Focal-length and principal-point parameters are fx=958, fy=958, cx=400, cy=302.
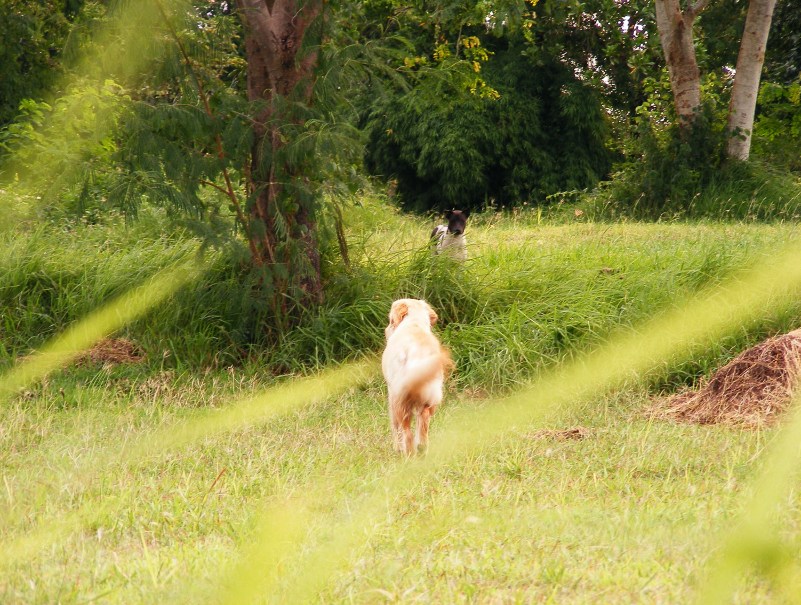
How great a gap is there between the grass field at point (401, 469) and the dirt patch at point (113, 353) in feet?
0.48

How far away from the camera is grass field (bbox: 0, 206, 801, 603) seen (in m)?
3.27

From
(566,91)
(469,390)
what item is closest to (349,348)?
(469,390)

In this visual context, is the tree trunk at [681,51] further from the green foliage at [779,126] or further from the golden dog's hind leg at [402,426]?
the golden dog's hind leg at [402,426]

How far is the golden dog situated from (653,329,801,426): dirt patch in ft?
7.26

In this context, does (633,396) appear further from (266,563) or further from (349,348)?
(266,563)

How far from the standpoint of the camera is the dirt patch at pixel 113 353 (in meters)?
8.19

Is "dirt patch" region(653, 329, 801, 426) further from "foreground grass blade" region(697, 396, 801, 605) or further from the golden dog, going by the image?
the golden dog

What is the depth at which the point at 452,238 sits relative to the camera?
11.1 meters

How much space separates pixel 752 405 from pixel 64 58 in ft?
19.7

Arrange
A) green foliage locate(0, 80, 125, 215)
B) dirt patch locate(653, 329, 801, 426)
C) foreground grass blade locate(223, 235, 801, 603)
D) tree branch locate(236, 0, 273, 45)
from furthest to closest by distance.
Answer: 1. green foliage locate(0, 80, 125, 215)
2. tree branch locate(236, 0, 273, 45)
3. dirt patch locate(653, 329, 801, 426)
4. foreground grass blade locate(223, 235, 801, 603)

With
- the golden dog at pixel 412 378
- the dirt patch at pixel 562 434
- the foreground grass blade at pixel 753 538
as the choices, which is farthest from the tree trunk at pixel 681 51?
the foreground grass blade at pixel 753 538

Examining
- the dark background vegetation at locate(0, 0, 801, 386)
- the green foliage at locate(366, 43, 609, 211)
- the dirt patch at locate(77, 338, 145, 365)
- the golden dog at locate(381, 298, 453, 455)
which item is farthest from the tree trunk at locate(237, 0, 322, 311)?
the green foliage at locate(366, 43, 609, 211)

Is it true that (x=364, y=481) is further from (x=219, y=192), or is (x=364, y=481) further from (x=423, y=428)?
(x=219, y=192)

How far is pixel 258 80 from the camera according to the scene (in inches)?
329
